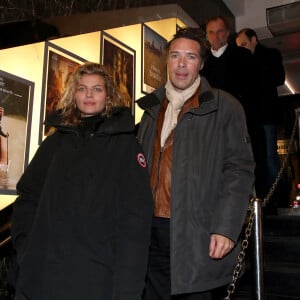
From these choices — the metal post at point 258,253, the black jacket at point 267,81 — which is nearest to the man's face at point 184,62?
the metal post at point 258,253

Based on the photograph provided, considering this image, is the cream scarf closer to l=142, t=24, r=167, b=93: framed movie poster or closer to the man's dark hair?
the man's dark hair

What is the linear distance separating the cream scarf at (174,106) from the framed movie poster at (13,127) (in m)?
1.34

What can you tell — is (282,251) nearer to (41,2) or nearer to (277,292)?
(277,292)

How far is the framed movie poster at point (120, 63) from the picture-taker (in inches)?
167

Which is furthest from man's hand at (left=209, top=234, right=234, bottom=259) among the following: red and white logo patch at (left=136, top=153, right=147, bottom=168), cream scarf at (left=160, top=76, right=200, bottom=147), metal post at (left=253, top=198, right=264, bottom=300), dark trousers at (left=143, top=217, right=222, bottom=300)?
metal post at (left=253, top=198, right=264, bottom=300)

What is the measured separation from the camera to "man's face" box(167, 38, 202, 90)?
2.17 m

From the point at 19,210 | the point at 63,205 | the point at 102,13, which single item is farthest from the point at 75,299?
the point at 102,13

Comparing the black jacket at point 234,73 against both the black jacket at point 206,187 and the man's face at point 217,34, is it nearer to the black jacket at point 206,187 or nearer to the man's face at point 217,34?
the man's face at point 217,34

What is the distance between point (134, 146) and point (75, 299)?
692 mm

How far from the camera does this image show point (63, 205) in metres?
1.71

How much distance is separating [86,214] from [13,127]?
163cm

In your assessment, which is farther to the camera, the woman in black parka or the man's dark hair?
the man's dark hair

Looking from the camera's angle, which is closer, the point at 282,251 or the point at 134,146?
the point at 134,146

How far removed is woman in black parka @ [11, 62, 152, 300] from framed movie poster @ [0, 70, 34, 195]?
113 centimetres
